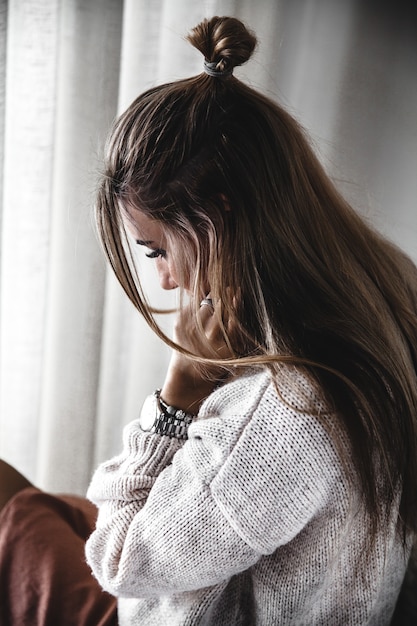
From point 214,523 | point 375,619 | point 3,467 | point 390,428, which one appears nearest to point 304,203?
point 390,428

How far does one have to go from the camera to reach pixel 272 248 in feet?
2.34

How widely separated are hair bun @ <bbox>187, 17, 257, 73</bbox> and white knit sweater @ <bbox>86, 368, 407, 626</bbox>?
376 mm

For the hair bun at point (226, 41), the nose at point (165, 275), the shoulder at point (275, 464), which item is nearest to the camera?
the shoulder at point (275, 464)

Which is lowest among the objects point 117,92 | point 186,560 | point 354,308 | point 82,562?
point 82,562

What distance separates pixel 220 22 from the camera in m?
0.76

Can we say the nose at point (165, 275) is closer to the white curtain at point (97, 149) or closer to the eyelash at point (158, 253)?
the eyelash at point (158, 253)

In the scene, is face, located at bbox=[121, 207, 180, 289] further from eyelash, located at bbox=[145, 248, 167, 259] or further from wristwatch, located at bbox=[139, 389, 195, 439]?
wristwatch, located at bbox=[139, 389, 195, 439]

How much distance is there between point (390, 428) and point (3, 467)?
2.13ft

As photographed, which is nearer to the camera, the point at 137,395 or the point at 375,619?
the point at 375,619

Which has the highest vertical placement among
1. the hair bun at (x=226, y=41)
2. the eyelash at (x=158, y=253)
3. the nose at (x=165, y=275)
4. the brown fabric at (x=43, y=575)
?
the hair bun at (x=226, y=41)

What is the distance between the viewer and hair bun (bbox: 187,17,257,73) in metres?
0.75

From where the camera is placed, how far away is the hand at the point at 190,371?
2.62 feet

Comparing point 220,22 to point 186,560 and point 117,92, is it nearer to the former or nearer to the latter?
point 117,92

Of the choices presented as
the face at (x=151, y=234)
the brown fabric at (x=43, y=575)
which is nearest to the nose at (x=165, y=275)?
the face at (x=151, y=234)
